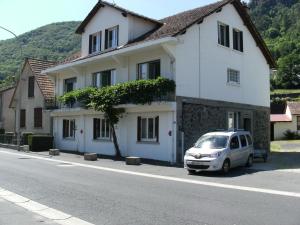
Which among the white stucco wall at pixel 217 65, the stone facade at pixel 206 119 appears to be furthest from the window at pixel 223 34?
the stone facade at pixel 206 119

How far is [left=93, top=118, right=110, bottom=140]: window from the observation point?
89.1 feet

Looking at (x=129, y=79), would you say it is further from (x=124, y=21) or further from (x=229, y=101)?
(x=229, y=101)

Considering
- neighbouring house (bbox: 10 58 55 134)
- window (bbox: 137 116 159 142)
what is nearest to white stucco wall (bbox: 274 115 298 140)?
neighbouring house (bbox: 10 58 55 134)

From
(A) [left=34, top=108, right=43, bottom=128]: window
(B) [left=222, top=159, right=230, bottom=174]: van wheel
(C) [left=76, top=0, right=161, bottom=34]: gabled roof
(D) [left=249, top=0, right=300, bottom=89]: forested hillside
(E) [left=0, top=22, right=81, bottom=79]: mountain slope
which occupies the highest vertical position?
(D) [left=249, top=0, right=300, bottom=89]: forested hillside

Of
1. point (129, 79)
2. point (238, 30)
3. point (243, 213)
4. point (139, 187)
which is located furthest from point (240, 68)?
point (243, 213)

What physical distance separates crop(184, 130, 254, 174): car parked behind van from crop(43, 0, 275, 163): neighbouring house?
3.88m

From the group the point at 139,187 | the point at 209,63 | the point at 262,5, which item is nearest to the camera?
the point at 139,187

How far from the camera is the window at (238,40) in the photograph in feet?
90.8

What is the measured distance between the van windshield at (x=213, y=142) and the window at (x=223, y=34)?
9769 mm

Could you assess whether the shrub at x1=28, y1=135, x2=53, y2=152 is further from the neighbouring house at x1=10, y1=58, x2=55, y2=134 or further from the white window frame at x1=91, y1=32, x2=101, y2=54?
the white window frame at x1=91, y1=32, x2=101, y2=54

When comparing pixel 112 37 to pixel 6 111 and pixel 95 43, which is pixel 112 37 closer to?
pixel 95 43

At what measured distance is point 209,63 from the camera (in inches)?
979

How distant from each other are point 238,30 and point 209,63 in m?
4.47

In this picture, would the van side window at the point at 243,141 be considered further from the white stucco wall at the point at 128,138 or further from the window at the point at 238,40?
the window at the point at 238,40
